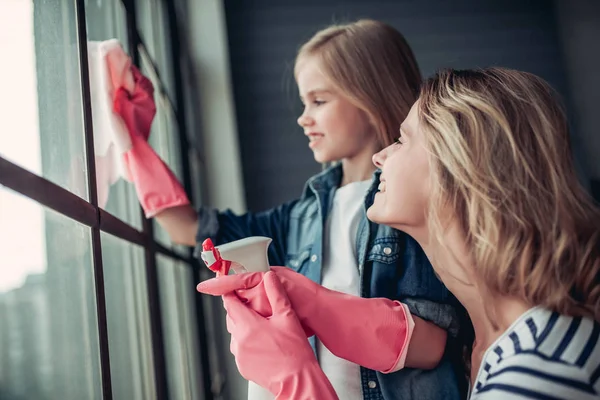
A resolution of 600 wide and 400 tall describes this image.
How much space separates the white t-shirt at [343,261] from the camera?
0.95 metres

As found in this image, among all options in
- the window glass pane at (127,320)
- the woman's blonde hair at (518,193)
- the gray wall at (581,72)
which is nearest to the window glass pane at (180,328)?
the window glass pane at (127,320)

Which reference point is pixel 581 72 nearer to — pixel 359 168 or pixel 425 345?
pixel 359 168

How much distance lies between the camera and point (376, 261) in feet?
3.25

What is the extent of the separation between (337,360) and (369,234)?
8.6 inches

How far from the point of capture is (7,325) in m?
0.51

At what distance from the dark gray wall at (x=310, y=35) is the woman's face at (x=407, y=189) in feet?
3.58

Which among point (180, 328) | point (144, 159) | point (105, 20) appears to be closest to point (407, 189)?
point (144, 159)

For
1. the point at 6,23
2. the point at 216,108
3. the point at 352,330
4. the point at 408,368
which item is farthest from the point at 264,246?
the point at 216,108

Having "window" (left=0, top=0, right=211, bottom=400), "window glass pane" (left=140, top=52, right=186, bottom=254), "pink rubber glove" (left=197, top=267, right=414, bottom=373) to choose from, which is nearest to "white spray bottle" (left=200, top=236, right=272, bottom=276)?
"pink rubber glove" (left=197, top=267, right=414, bottom=373)

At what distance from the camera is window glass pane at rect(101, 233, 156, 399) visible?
845 mm

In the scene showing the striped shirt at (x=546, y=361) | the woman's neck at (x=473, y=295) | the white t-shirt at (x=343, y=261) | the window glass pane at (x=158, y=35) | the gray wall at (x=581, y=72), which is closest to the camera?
the striped shirt at (x=546, y=361)

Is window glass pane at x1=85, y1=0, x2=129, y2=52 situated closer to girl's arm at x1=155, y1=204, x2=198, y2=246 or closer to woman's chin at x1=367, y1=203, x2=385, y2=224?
girl's arm at x1=155, y1=204, x2=198, y2=246

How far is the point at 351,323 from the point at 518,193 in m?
0.29

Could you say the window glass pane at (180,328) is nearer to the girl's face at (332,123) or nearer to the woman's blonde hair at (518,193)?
the girl's face at (332,123)
